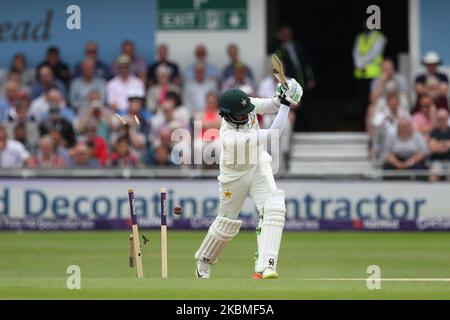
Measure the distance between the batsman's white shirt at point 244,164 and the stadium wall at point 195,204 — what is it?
6921mm

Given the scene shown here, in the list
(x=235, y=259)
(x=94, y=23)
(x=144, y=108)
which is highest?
(x=94, y=23)

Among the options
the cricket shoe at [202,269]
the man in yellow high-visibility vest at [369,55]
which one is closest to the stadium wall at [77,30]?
the man in yellow high-visibility vest at [369,55]

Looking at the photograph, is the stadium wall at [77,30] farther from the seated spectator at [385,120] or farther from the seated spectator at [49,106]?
the seated spectator at [385,120]

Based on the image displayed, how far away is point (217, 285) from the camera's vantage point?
1137 centimetres

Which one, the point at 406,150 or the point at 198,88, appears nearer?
the point at 406,150

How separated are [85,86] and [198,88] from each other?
189 centimetres

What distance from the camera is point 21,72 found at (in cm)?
2273

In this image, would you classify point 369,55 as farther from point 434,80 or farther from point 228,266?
point 228,266

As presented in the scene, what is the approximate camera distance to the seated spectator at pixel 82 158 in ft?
66.9

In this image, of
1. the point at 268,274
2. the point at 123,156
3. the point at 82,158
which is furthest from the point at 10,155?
the point at 268,274
